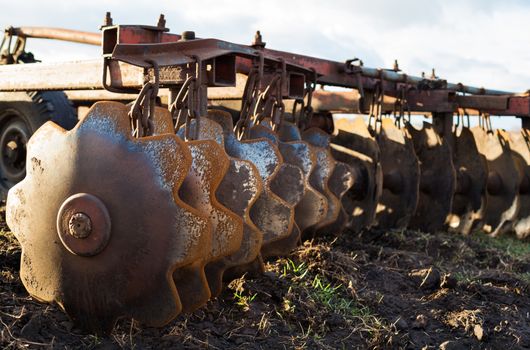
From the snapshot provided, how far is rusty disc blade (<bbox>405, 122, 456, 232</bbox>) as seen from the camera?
21.0 feet

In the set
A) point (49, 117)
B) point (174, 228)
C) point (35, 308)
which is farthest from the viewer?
point (49, 117)

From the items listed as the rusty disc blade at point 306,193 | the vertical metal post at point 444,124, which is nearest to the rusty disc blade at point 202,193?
the rusty disc blade at point 306,193

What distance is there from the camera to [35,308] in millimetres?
3209

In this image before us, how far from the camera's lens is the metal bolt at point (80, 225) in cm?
287

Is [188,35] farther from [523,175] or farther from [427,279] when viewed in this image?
[523,175]

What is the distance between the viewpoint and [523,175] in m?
7.17

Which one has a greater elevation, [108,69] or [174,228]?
[108,69]

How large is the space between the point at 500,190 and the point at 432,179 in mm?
910

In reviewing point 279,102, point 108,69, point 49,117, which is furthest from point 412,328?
point 49,117

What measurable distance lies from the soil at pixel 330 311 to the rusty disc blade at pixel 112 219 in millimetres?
160

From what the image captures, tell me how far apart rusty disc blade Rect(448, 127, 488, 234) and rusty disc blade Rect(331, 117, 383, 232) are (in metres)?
1.34

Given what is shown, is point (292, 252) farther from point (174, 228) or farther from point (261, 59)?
point (174, 228)

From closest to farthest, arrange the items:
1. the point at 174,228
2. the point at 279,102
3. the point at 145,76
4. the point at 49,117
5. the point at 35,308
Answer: the point at 174,228
the point at 35,308
the point at 145,76
the point at 279,102
the point at 49,117

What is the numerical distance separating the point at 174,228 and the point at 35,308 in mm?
801
